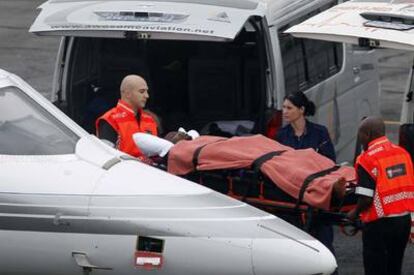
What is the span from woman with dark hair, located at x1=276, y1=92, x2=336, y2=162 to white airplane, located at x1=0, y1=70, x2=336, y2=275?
7.80 ft

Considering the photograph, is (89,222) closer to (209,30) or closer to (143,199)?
(143,199)

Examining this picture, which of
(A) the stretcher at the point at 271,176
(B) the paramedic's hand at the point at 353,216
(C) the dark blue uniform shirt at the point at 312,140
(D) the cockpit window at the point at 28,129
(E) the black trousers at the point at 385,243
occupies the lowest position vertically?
(E) the black trousers at the point at 385,243

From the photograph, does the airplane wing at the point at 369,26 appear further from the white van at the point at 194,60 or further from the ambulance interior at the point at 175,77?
the ambulance interior at the point at 175,77

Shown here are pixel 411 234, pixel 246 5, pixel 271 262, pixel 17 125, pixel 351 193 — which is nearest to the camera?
pixel 271 262

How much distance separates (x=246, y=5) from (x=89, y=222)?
3559 millimetres

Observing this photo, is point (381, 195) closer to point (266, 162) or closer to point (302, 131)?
point (266, 162)

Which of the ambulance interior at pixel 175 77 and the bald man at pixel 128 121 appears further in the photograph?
the ambulance interior at pixel 175 77

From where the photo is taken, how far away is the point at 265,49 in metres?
11.2

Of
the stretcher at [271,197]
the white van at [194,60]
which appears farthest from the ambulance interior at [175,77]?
the stretcher at [271,197]

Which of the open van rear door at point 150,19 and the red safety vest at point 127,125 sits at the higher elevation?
the open van rear door at point 150,19

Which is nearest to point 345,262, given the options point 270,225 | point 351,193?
point 351,193

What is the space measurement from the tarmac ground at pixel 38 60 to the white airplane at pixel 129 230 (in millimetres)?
9007

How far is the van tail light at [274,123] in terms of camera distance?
11.1 meters

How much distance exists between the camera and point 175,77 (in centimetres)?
1215
